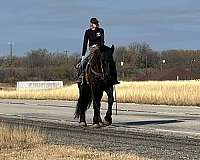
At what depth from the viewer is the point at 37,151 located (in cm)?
1147

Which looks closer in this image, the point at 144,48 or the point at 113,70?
the point at 113,70

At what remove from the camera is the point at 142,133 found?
50.2ft

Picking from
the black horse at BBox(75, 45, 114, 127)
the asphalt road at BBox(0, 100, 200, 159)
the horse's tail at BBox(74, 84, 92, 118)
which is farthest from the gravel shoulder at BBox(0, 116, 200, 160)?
the black horse at BBox(75, 45, 114, 127)

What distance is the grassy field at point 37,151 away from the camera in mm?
10563

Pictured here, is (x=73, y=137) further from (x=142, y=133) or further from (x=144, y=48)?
(x=144, y=48)

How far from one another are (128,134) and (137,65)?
11903 cm

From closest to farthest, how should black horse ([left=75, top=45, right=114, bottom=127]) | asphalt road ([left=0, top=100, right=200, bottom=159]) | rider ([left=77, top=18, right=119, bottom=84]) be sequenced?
asphalt road ([left=0, top=100, right=200, bottom=159]) → black horse ([left=75, top=45, right=114, bottom=127]) → rider ([left=77, top=18, right=119, bottom=84])

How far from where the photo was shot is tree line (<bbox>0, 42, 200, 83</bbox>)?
11538 cm

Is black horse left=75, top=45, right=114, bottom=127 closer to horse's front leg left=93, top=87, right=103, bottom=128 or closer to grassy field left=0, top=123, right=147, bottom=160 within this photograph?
horse's front leg left=93, top=87, right=103, bottom=128

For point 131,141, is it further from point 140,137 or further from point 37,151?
point 37,151

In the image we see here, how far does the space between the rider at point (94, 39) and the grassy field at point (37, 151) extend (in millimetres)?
3553

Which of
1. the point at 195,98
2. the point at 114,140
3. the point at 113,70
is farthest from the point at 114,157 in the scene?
the point at 195,98

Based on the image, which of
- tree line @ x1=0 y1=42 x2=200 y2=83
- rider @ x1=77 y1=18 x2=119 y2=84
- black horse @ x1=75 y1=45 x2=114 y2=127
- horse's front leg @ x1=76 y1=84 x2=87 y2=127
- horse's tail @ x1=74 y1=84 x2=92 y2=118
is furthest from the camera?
tree line @ x1=0 y1=42 x2=200 y2=83

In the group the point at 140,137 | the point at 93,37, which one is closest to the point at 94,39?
the point at 93,37
